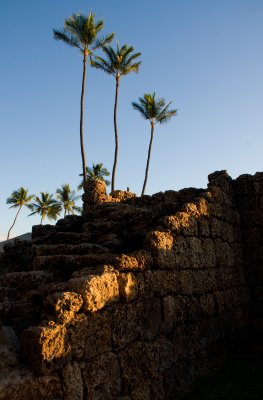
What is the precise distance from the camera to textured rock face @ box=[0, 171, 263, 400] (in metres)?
3.45

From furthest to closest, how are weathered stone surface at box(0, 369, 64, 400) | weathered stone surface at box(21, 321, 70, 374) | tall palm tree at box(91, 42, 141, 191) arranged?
1. tall palm tree at box(91, 42, 141, 191)
2. weathered stone surface at box(21, 321, 70, 374)
3. weathered stone surface at box(0, 369, 64, 400)

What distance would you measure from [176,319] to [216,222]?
7.95 feet

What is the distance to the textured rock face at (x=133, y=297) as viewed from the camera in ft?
11.3

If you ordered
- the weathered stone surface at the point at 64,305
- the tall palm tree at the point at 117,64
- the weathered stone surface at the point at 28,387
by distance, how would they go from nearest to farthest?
the weathered stone surface at the point at 28,387 < the weathered stone surface at the point at 64,305 < the tall palm tree at the point at 117,64

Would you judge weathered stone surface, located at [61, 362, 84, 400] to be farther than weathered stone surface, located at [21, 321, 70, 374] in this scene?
Yes

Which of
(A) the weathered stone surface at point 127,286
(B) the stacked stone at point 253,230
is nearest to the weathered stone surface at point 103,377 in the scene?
(A) the weathered stone surface at point 127,286

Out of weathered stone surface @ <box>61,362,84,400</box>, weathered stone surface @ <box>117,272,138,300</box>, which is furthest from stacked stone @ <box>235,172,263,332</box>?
weathered stone surface @ <box>61,362,84,400</box>

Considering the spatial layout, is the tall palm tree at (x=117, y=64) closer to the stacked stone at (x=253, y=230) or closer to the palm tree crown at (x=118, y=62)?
the palm tree crown at (x=118, y=62)

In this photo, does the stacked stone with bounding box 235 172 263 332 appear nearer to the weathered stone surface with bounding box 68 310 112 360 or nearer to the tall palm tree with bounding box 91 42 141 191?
the weathered stone surface with bounding box 68 310 112 360

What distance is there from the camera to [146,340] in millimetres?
4574

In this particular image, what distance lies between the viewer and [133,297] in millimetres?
4488

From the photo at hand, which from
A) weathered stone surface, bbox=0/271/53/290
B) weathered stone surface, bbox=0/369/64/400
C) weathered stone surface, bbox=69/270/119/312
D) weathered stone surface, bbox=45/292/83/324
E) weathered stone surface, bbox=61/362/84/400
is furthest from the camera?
weathered stone surface, bbox=0/271/53/290

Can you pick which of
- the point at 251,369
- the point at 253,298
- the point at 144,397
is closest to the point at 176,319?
the point at 144,397

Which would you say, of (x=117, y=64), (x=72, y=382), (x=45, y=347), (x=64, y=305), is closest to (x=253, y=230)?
(x=64, y=305)
